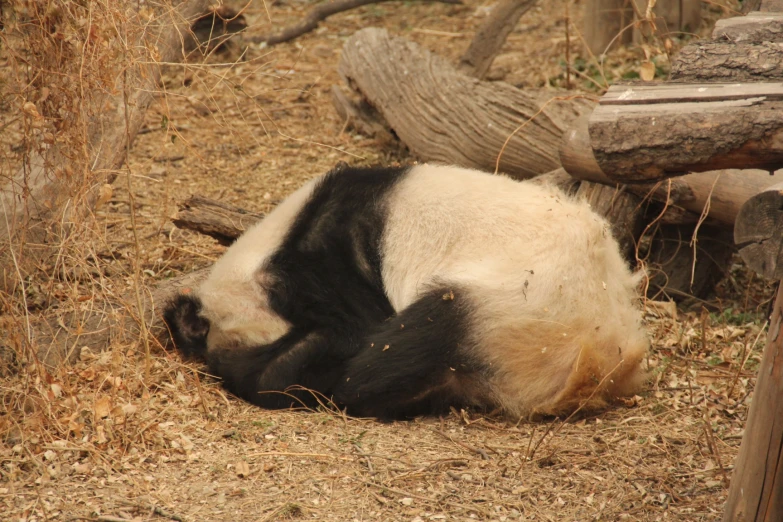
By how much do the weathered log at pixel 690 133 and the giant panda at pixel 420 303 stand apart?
1.41 meters

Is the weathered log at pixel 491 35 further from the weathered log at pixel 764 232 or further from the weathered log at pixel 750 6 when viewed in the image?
the weathered log at pixel 764 232

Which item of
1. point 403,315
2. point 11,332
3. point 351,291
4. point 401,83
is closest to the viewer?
point 11,332

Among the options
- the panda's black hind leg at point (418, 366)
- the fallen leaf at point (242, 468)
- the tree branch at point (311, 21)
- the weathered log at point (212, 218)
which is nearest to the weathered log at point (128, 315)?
the weathered log at point (212, 218)

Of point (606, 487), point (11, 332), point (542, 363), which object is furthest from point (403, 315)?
point (11, 332)

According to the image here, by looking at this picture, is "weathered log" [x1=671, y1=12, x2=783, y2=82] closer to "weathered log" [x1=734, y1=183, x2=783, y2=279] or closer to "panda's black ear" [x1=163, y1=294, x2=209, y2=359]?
"weathered log" [x1=734, y1=183, x2=783, y2=279]

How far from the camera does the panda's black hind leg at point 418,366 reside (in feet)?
12.8

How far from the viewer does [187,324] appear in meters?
4.53

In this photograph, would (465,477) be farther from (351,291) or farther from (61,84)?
(61,84)

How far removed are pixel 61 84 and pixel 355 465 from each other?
87.2 inches

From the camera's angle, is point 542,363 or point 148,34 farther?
point 148,34

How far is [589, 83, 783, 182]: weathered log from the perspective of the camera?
240 cm

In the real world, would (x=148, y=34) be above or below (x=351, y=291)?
above

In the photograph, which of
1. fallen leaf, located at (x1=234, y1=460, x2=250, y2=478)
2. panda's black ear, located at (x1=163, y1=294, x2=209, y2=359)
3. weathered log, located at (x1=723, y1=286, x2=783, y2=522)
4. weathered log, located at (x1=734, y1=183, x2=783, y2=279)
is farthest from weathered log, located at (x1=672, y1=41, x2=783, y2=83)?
panda's black ear, located at (x1=163, y1=294, x2=209, y2=359)

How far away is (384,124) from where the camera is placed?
727cm
